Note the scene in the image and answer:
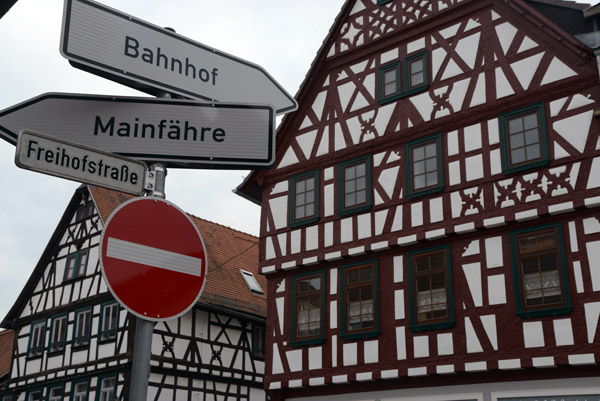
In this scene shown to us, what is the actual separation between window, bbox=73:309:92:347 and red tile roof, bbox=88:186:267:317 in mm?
3501

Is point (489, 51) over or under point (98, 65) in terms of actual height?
over

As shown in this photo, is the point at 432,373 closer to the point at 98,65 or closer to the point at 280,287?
the point at 280,287


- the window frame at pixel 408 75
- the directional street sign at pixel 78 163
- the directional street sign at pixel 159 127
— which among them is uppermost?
the window frame at pixel 408 75

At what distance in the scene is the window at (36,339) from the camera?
2797cm

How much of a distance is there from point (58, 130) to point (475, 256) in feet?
40.6

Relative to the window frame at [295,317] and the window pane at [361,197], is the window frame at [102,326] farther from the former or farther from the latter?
the window pane at [361,197]

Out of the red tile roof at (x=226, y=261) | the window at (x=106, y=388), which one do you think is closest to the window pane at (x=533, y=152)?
the red tile roof at (x=226, y=261)

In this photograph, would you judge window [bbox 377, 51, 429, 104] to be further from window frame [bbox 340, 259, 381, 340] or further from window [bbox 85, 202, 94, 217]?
window [bbox 85, 202, 94, 217]

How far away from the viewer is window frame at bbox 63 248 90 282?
89.2ft

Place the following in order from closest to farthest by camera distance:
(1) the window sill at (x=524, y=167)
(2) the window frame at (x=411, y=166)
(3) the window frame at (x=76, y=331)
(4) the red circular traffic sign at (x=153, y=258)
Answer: (4) the red circular traffic sign at (x=153, y=258) < (1) the window sill at (x=524, y=167) < (2) the window frame at (x=411, y=166) < (3) the window frame at (x=76, y=331)

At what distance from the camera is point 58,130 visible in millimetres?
3773

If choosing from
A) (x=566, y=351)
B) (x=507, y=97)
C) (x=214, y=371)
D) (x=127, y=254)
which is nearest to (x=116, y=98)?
(x=127, y=254)

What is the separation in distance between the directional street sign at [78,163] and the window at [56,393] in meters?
24.9

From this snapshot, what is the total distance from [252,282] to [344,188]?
1188 cm
